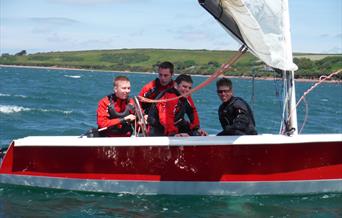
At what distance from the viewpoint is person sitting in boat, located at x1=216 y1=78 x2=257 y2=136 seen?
9031 mm

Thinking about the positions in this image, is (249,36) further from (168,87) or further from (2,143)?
(2,143)

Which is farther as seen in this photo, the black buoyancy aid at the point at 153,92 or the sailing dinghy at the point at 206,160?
the black buoyancy aid at the point at 153,92

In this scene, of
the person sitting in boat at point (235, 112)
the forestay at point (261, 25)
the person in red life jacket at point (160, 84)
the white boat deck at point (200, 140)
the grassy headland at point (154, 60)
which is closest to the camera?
the forestay at point (261, 25)

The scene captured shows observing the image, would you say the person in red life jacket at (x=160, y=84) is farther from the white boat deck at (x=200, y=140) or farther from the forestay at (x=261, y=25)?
the forestay at (x=261, y=25)

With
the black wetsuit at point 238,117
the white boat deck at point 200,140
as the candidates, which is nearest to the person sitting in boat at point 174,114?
the white boat deck at point 200,140

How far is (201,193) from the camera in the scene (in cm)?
915

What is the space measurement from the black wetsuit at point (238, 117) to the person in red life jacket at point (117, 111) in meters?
1.46

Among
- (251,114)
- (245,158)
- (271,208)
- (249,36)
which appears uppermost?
(249,36)

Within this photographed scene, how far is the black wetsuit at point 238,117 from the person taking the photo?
9.03 meters

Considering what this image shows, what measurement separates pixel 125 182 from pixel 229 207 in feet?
5.37

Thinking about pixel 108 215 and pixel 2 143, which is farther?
pixel 2 143

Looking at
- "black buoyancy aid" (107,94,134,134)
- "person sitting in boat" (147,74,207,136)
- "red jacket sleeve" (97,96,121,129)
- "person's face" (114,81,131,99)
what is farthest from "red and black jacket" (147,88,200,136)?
"red jacket sleeve" (97,96,121,129)

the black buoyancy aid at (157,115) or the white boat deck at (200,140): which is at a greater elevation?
the black buoyancy aid at (157,115)

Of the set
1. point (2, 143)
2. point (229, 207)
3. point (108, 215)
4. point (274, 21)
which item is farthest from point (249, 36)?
point (2, 143)
